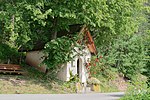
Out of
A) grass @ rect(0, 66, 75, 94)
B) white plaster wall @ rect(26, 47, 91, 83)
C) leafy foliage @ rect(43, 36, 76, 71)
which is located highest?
leafy foliage @ rect(43, 36, 76, 71)

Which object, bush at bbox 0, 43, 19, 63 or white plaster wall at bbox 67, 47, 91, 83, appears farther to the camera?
bush at bbox 0, 43, 19, 63

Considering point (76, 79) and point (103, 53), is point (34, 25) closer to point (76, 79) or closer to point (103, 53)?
point (76, 79)

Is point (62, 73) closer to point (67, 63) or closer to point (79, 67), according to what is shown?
point (67, 63)

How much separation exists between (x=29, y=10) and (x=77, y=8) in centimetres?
364

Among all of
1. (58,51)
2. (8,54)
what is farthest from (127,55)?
(8,54)

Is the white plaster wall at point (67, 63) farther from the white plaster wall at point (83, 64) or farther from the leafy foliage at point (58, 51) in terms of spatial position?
the leafy foliage at point (58, 51)

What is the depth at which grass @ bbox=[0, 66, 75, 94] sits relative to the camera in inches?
696

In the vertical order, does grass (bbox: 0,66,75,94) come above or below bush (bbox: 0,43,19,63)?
below

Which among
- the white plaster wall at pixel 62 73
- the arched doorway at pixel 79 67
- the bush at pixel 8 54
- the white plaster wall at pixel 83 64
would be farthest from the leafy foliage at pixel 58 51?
the bush at pixel 8 54


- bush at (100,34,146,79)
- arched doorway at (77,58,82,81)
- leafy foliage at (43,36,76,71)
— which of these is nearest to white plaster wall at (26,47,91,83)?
arched doorway at (77,58,82,81)

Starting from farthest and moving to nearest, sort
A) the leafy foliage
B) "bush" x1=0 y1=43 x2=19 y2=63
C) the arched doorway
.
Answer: "bush" x1=0 y1=43 x2=19 y2=63
the arched doorway
the leafy foliage

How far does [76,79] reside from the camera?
74.2 feet

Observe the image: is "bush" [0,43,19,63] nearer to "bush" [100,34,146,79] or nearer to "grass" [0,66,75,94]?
"grass" [0,66,75,94]

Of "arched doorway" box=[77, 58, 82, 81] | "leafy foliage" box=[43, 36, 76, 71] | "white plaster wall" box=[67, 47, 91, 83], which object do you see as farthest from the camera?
"arched doorway" box=[77, 58, 82, 81]
